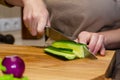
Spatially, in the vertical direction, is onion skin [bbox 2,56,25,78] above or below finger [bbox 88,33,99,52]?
above

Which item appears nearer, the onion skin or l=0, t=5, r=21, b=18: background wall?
the onion skin

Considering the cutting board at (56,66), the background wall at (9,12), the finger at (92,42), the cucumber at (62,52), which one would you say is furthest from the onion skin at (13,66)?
the background wall at (9,12)

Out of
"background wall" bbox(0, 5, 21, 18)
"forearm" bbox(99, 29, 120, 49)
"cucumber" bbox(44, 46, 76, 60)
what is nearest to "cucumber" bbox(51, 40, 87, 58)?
"cucumber" bbox(44, 46, 76, 60)

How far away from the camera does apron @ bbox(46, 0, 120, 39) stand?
0.99 m

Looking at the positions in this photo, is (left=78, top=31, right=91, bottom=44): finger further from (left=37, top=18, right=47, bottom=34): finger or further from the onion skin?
the onion skin

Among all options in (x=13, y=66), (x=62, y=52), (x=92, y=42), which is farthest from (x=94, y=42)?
(x=13, y=66)

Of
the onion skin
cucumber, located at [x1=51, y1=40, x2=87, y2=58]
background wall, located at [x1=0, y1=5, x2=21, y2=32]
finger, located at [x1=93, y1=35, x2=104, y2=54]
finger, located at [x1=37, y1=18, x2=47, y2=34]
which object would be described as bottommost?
background wall, located at [x1=0, y1=5, x2=21, y2=32]

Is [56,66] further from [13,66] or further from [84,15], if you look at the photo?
[84,15]

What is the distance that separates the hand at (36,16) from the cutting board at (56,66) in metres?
0.06

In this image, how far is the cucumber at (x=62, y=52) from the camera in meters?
0.71

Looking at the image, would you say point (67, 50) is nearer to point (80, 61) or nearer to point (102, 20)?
point (80, 61)

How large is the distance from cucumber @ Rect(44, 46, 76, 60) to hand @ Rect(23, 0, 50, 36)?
0.06m

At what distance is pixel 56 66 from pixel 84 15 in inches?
14.9

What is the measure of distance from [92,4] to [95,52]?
0.25 m
